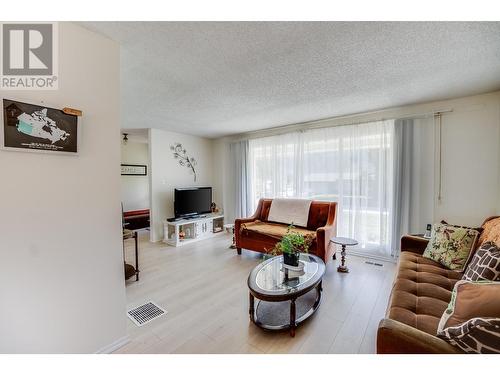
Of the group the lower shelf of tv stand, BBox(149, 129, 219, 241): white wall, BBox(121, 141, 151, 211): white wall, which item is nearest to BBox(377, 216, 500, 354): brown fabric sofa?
the lower shelf of tv stand

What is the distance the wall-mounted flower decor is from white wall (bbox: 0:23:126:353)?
10.6ft

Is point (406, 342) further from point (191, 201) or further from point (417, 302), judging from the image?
point (191, 201)

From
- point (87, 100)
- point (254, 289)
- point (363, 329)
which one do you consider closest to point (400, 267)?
point (363, 329)

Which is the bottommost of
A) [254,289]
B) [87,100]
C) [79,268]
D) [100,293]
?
[254,289]

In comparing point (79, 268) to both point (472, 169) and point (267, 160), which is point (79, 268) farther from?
point (472, 169)

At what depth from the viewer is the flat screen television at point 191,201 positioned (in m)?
4.41

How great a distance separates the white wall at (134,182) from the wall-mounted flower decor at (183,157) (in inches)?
65.0

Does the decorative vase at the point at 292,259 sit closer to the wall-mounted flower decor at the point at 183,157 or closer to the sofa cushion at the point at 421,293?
the sofa cushion at the point at 421,293

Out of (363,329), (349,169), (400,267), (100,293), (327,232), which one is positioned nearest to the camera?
(100,293)

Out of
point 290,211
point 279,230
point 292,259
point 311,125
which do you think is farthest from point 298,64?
point 290,211

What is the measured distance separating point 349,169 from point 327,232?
127 centimetres

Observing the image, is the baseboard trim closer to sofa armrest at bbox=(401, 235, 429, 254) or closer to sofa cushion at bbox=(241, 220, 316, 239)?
sofa cushion at bbox=(241, 220, 316, 239)

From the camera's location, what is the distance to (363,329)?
1792mm
